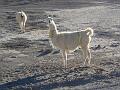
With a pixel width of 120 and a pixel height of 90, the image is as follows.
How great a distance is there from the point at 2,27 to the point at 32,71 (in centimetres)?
1606

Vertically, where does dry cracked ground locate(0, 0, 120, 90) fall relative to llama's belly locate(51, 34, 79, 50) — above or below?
below

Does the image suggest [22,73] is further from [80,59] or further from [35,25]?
[35,25]

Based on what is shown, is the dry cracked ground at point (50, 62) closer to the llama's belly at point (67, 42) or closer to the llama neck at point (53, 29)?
the llama's belly at point (67, 42)

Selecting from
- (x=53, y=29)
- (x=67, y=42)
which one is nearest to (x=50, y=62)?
(x=67, y=42)

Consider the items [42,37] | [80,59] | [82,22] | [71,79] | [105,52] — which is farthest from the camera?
[82,22]

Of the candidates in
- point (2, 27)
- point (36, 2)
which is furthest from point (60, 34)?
point (36, 2)

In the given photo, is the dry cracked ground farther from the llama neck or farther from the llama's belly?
the llama neck

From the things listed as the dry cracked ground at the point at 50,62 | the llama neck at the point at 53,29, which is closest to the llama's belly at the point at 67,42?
the llama neck at the point at 53,29

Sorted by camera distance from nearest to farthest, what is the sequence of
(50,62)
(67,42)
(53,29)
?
(53,29), (67,42), (50,62)

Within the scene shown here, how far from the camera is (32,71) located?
17.3 m

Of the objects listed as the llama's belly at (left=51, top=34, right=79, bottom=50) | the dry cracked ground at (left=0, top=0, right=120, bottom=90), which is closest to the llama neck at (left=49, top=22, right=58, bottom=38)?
the llama's belly at (left=51, top=34, right=79, bottom=50)

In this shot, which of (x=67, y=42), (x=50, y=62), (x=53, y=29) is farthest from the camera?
(x=50, y=62)

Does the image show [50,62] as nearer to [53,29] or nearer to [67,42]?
[67,42]

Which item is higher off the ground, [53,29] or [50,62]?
[53,29]
